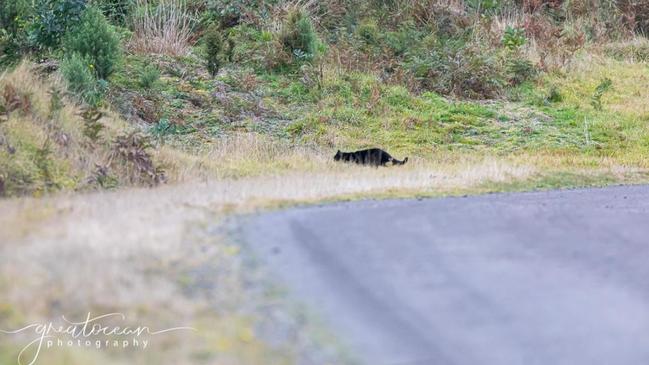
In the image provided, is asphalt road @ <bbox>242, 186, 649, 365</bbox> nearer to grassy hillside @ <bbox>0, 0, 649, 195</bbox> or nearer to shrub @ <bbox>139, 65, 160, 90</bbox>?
grassy hillside @ <bbox>0, 0, 649, 195</bbox>

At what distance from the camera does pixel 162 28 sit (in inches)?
850

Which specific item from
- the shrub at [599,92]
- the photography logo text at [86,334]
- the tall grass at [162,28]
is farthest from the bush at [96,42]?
the photography logo text at [86,334]

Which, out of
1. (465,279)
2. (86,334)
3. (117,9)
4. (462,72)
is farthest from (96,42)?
(86,334)

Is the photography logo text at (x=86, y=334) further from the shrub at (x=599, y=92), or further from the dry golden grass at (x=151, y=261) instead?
the shrub at (x=599, y=92)

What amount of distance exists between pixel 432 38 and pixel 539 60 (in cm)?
232

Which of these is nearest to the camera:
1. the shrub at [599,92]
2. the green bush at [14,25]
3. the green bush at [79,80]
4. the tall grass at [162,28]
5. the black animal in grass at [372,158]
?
the black animal in grass at [372,158]

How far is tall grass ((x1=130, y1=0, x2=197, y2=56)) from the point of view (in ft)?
68.3

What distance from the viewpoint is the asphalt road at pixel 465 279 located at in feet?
23.6

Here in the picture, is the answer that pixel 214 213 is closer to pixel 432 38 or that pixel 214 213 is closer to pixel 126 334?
pixel 126 334

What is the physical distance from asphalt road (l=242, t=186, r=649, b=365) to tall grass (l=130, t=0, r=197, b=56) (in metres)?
11.2

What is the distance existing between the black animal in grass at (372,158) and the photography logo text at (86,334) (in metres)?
8.13

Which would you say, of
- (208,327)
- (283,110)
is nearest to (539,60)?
(283,110)

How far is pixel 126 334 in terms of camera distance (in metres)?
6.98

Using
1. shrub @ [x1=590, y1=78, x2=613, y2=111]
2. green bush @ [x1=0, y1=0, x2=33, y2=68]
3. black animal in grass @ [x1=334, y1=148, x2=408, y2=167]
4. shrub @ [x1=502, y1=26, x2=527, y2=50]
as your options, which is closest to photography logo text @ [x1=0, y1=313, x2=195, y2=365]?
black animal in grass @ [x1=334, y1=148, x2=408, y2=167]
